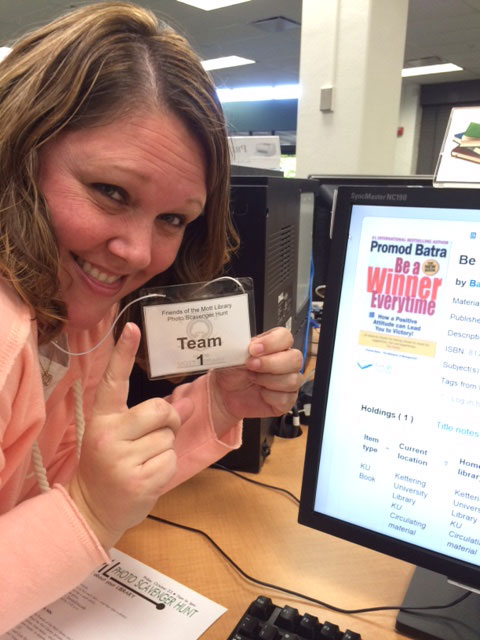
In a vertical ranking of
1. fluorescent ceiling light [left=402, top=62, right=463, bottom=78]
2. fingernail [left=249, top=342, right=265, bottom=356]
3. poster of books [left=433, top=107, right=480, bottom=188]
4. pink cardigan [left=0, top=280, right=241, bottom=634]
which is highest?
fluorescent ceiling light [left=402, top=62, right=463, bottom=78]

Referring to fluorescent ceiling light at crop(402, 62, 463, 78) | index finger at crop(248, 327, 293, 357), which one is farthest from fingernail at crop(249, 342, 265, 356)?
fluorescent ceiling light at crop(402, 62, 463, 78)

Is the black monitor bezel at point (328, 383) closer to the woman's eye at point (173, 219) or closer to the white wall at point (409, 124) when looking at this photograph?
the woman's eye at point (173, 219)

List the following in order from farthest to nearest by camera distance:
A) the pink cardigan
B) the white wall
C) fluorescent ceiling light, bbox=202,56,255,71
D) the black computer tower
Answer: the white wall, fluorescent ceiling light, bbox=202,56,255,71, the black computer tower, the pink cardigan

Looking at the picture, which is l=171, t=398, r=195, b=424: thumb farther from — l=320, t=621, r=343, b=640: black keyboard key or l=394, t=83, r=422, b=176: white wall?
l=394, t=83, r=422, b=176: white wall

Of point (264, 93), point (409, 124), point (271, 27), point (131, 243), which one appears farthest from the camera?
point (264, 93)

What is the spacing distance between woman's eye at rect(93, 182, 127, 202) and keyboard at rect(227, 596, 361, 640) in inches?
16.7

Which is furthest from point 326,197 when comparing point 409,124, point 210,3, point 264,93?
point 264,93

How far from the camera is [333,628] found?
0.47 m

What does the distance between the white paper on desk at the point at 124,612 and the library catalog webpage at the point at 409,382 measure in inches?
7.0

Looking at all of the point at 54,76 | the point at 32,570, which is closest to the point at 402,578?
the point at 32,570

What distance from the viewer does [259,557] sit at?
0.63 m

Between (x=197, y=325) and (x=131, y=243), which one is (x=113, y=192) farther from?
(x=197, y=325)

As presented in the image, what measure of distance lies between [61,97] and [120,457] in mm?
354

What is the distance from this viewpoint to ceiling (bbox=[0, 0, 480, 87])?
421 cm
